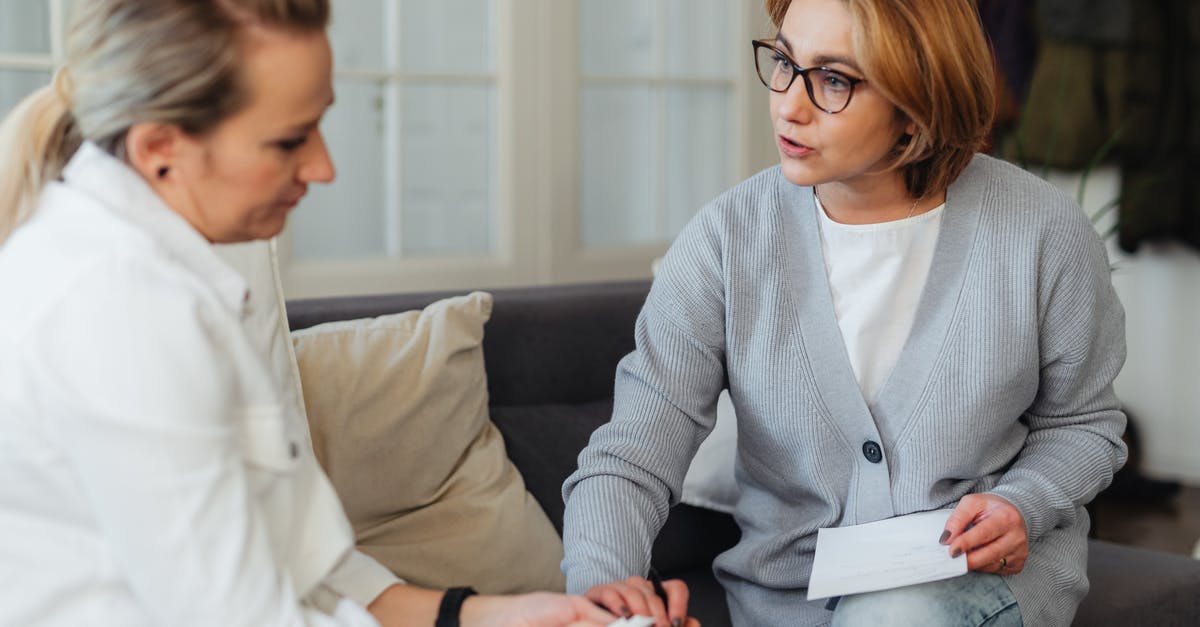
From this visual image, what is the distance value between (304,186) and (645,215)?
7.55ft

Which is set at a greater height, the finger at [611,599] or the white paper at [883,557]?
the finger at [611,599]

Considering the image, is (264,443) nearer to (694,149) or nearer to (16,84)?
(16,84)

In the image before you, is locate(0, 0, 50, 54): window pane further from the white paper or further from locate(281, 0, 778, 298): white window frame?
the white paper

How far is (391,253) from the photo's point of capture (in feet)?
9.37

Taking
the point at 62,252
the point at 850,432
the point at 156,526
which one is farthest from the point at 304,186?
the point at 850,432

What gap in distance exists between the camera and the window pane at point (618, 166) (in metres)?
3.13

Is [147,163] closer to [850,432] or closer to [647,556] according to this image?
[647,556]

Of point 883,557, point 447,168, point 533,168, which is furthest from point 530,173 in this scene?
point 883,557

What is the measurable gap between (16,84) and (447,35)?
91cm

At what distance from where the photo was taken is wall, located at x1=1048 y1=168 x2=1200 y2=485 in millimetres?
3811

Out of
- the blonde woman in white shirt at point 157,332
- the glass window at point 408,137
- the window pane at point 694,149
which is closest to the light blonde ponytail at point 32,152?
the blonde woman in white shirt at point 157,332

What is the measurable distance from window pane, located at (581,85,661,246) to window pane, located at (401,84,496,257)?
28cm

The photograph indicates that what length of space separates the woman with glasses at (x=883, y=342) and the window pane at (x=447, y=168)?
144 centimetres

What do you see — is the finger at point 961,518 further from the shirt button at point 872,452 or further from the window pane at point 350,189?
the window pane at point 350,189
